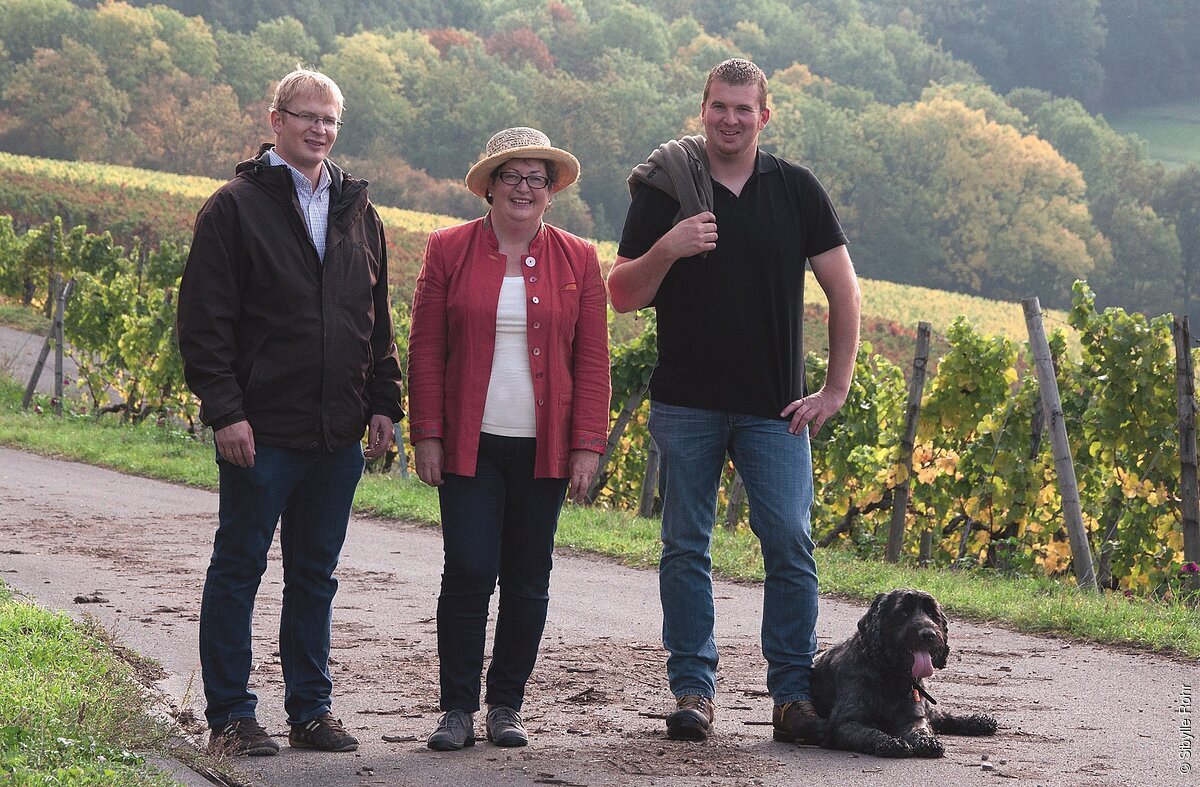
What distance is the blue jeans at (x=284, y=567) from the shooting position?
443 cm

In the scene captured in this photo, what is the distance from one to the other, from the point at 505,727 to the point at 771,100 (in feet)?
211

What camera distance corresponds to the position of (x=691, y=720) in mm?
4746

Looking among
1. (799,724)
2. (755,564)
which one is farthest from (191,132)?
(799,724)

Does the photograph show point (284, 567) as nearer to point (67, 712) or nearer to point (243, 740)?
point (243, 740)

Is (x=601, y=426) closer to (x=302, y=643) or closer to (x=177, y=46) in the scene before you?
(x=302, y=643)

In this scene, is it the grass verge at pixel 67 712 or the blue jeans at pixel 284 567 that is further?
the blue jeans at pixel 284 567

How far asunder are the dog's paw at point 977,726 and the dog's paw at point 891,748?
0.44 meters

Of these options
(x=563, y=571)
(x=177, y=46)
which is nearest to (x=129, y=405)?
(x=563, y=571)

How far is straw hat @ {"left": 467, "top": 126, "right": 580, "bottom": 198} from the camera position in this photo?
460cm

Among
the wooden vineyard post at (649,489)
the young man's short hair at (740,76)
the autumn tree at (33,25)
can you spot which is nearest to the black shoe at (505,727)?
the young man's short hair at (740,76)

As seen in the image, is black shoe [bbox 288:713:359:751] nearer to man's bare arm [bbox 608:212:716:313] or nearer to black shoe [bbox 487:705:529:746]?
black shoe [bbox 487:705:529:746]

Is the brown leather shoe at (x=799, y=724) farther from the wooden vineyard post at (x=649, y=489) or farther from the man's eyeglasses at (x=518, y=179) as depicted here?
the wooden vineyard post at (x=649, y=489)

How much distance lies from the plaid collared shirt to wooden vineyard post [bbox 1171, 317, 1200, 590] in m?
5.75

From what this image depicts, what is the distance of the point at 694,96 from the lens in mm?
102062
